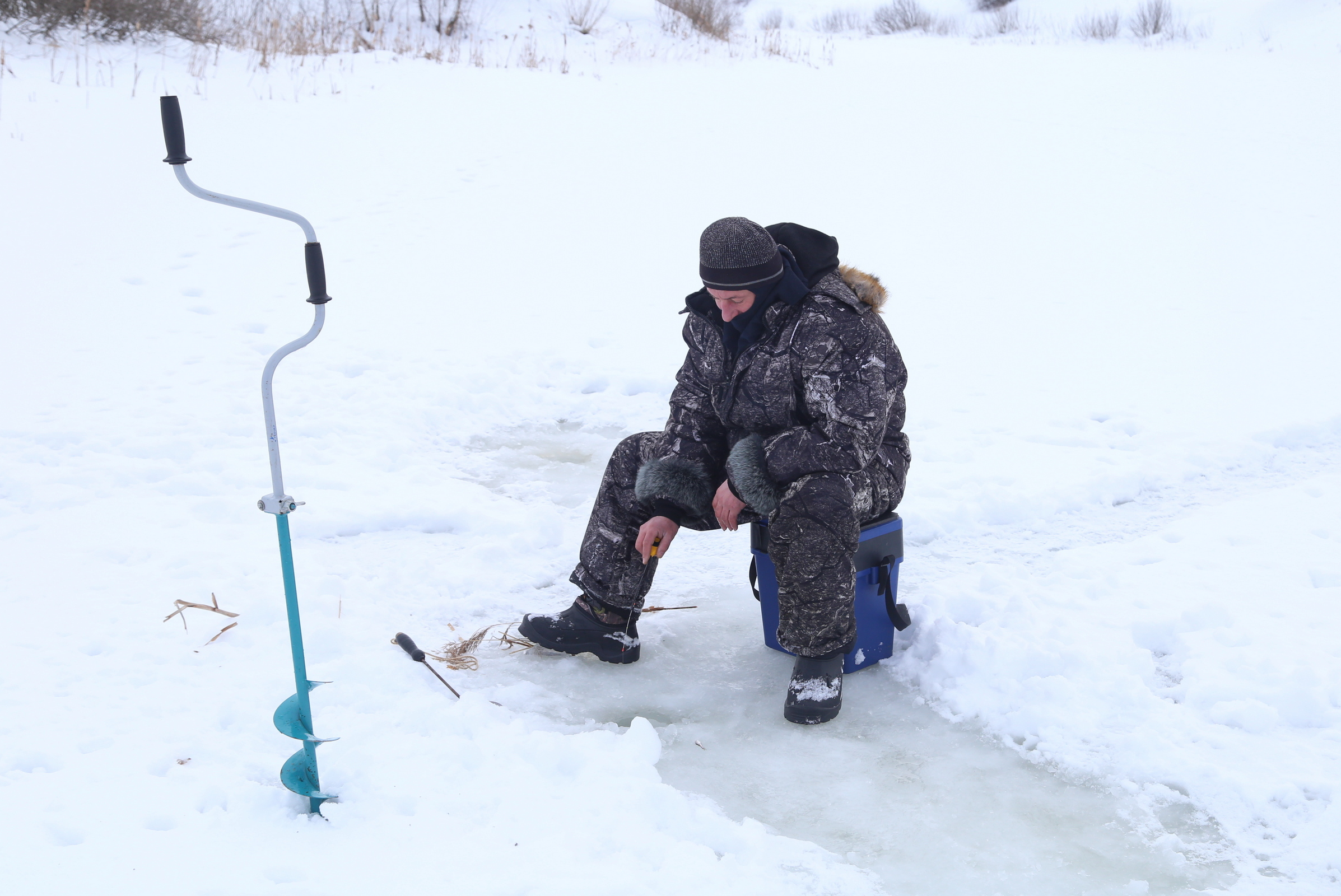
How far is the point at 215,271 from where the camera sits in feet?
22.4

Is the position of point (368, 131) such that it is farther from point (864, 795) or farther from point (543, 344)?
point (864, 795)

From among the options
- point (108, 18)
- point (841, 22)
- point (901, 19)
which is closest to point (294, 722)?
point (108, 18)

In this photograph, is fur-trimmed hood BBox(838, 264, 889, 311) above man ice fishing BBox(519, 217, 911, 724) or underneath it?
above

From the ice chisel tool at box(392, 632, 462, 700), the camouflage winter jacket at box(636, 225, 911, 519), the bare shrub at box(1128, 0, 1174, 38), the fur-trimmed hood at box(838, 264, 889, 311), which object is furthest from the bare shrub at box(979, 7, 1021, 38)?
the ice chisel tool at box(392, 632, 462, 700)

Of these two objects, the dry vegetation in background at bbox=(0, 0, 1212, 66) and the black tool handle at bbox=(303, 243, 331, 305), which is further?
the dry vegetation in background at bbox=(0, 0, 1212, 66)

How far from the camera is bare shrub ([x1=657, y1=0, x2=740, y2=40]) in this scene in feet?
48.1

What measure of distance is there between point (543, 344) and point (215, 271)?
228 centimetres

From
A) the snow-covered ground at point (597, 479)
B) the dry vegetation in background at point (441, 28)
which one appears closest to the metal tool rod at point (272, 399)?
the snow-covered ground at point (597, 479)

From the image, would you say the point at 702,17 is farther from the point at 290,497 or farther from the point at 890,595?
the point at 290,497

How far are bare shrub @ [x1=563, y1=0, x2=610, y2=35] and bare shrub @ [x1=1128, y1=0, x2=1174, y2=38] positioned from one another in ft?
28.8

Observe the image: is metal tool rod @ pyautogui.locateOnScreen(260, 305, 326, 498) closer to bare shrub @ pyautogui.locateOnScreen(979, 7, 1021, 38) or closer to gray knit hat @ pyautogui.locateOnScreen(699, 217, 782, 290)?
gray knit hat @ pyautogui.locateOnScreen(699, 217, 782, 290)

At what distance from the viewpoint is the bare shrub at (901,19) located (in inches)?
846

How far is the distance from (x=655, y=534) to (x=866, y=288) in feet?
3.06

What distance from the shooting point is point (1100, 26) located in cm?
1781
